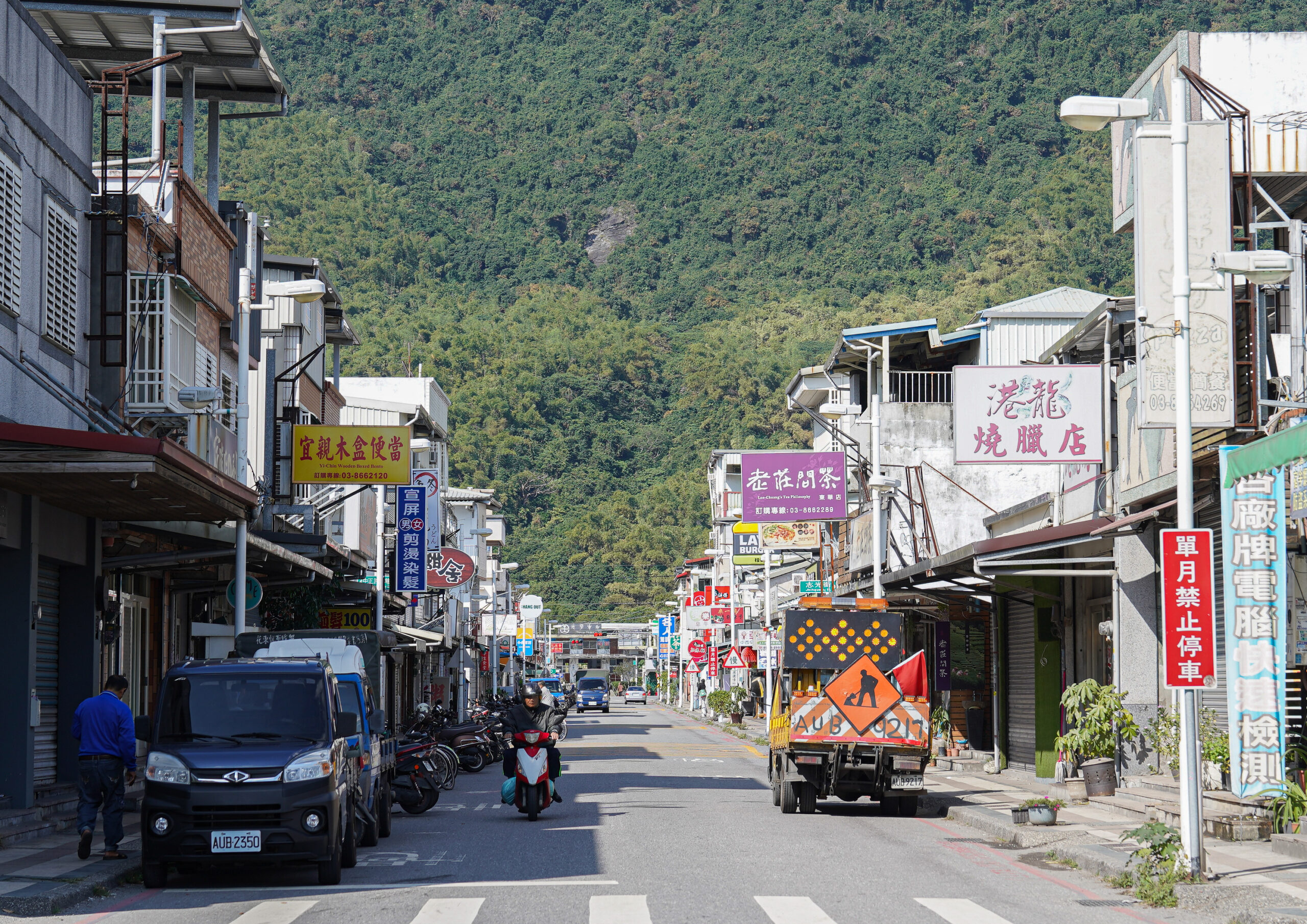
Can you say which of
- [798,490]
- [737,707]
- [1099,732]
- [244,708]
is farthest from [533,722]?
[737,707]

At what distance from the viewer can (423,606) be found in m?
65.1

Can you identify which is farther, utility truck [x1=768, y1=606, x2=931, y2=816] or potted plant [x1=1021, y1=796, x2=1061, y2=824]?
utility truck [x1=768, y1=606, x2=931, y2=816]

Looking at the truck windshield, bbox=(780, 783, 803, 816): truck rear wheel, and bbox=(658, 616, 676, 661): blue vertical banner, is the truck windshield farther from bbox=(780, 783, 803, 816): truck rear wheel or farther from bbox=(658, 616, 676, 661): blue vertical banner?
bbox=(658, 616, 676, 661): blue vertical banner

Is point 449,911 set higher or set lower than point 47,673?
lower

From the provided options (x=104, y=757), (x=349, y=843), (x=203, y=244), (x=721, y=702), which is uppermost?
(x=203, y=244)

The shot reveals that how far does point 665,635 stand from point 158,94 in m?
89.5

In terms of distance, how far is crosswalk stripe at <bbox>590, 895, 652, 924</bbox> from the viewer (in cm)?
1149

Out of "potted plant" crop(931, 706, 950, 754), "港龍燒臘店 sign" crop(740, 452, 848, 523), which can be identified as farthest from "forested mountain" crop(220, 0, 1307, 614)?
"港龍燒臘店 sign" crop(740, 452, 848, 523)

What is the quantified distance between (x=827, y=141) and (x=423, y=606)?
94169mm

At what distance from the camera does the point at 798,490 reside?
3162 cm

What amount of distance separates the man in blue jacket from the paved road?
3.95 ft

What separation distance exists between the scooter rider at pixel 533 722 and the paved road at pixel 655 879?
2.29ft

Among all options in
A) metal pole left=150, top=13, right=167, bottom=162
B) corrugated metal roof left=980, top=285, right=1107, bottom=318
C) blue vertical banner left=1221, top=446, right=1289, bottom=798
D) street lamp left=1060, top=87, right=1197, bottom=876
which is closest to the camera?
street lamp left=1060, top=87, right=1197, bottom=876

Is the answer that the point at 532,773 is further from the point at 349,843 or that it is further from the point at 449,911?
the point at 449,911
